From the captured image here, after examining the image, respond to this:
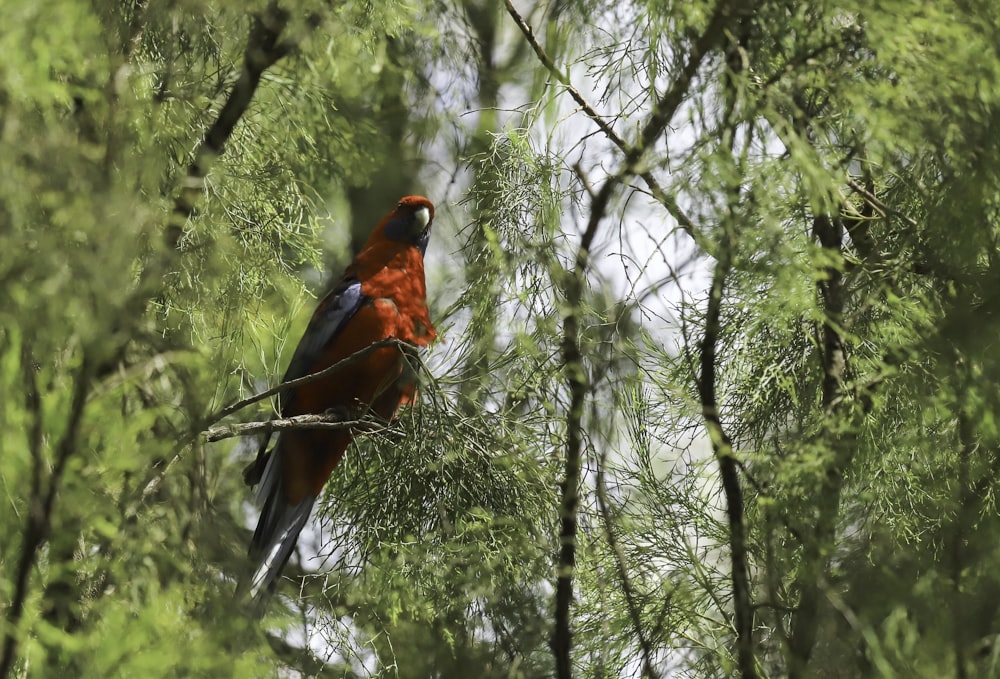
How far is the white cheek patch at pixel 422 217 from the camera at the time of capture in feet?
12.7

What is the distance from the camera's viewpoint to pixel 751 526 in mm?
2449

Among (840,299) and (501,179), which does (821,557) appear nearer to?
(840,299)

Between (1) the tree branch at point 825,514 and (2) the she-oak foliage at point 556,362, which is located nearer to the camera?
(2) the she-oak foliage at point 556,362

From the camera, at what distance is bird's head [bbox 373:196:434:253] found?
12.6 feet

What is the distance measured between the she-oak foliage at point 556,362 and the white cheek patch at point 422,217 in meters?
0.51

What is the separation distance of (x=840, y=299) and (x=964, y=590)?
0.60 metres

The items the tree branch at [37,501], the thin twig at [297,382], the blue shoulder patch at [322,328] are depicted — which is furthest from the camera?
the blue shoulder patch at [322,328]

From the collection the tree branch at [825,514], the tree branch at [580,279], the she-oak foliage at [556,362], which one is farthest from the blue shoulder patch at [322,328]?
the tree branch at [825,514]

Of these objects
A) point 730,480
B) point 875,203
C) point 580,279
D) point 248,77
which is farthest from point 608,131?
point 248,77

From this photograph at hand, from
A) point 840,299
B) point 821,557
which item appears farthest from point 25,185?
point 840,299

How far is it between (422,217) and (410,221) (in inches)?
1.9

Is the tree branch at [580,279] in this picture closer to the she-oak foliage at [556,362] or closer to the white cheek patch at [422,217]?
the she-oak foliage at [556,362]

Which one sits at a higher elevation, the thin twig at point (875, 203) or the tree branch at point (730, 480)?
the thin twig at point (875, 203)

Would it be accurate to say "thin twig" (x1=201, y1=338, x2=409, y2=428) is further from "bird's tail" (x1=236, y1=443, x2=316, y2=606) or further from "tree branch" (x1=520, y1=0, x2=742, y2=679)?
"bird's tail" (x1=236, y1=443, x2=316, y2=606)
